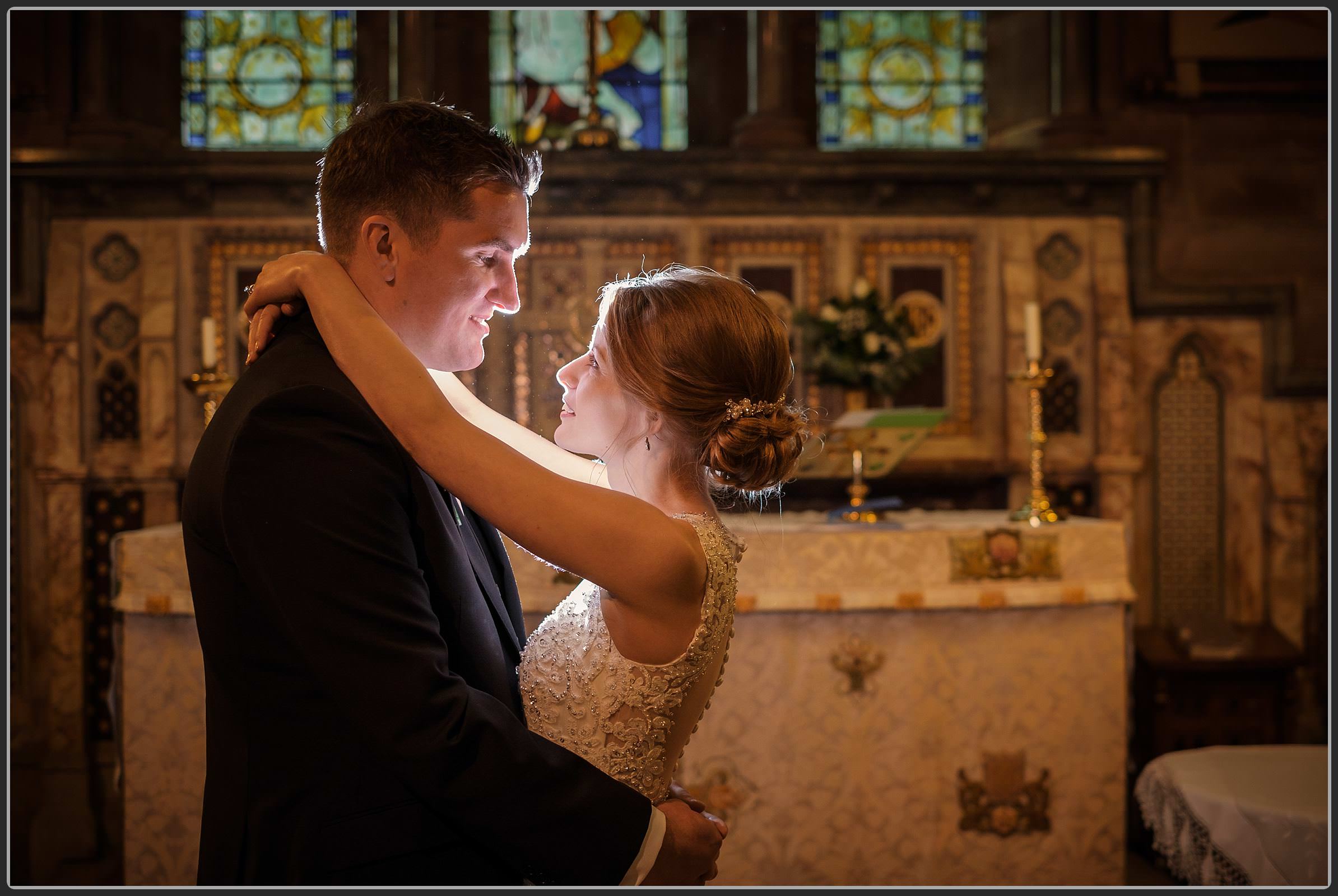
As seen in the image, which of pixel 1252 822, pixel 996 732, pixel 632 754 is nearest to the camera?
pixel 632 754

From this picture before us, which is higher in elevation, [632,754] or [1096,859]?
[632,754]

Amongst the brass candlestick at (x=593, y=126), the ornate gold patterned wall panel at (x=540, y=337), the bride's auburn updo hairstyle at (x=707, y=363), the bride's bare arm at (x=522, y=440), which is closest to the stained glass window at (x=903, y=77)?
the brass candlestick at (x=593, y=126)

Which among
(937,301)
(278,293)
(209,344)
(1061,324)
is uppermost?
(937,301)

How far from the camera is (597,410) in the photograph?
1839 millimetres

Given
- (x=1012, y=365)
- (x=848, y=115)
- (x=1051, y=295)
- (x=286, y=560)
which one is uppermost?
(x=848, y=115)

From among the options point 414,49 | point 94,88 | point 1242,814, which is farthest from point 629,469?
point 94,88

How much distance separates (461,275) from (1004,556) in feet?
9.40

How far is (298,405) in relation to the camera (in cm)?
137

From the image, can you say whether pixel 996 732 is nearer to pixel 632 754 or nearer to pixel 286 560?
pixel 632 754

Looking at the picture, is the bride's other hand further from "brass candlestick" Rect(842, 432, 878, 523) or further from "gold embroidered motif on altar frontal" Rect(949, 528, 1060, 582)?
"brass candlestick" Rect(842, 432, 878, 523)

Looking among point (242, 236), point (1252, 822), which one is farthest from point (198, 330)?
point (1252, 822)

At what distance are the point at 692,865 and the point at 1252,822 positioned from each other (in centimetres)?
224

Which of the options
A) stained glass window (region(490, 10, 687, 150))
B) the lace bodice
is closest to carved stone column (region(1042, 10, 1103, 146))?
stained glass window (region(490, 10, 687, 150))

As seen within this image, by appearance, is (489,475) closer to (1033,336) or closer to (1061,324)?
(1033,336)
